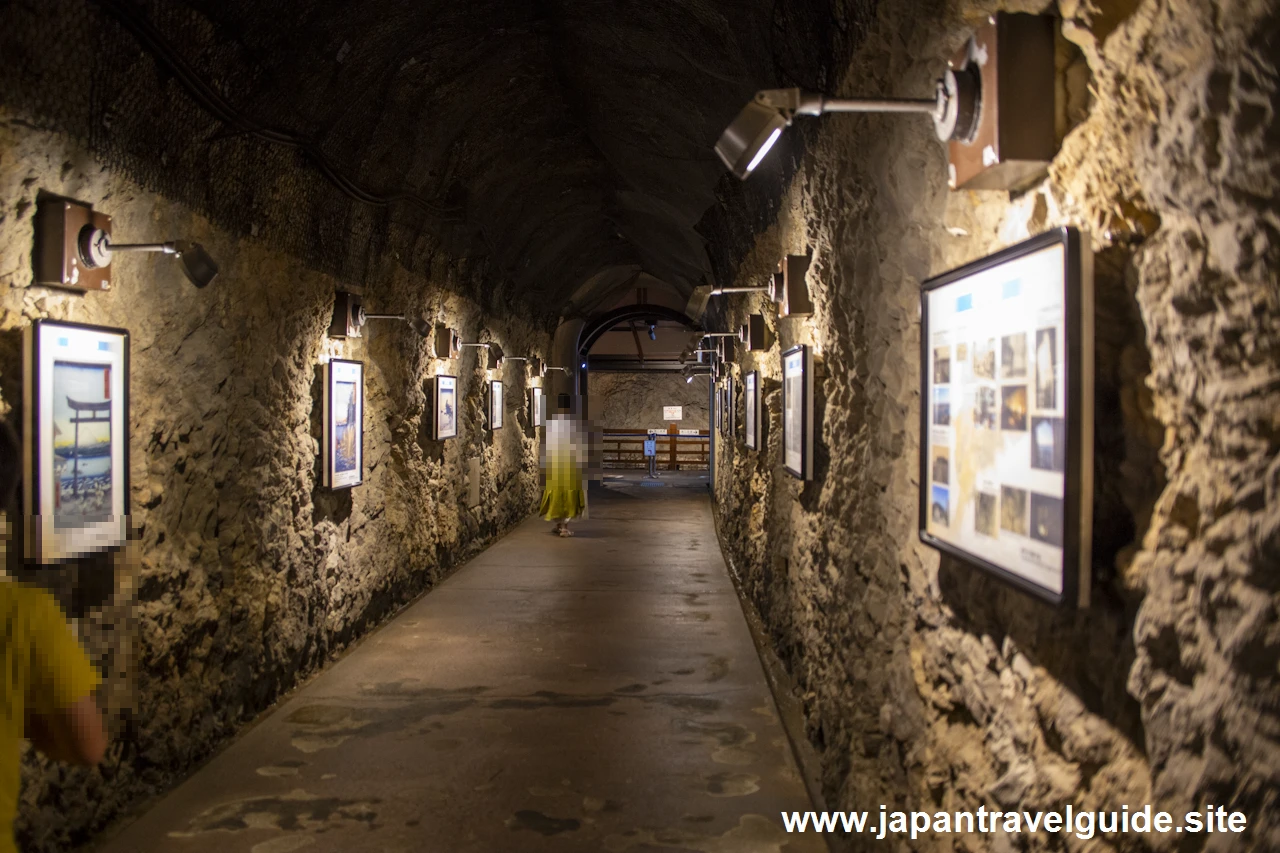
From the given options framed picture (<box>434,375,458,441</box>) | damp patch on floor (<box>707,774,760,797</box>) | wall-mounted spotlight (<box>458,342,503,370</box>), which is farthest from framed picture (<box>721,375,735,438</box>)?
damp patch on floor (<box>707,774,760,797</box>)

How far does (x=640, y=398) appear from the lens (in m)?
26.1

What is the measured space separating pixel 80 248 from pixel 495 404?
8.07 meters

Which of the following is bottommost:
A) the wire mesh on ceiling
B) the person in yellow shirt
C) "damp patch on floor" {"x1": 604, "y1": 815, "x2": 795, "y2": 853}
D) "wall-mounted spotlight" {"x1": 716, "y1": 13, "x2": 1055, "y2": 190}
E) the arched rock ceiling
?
"damp patch on floor" {"x1": 604, "y1": 815, "x2": 795, "y2": 853}

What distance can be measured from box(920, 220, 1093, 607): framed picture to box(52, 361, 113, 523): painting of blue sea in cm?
282

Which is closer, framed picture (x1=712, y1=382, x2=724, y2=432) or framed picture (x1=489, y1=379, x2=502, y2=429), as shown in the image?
framed picture (x1=489, y1=379, x2=502, y2=429)

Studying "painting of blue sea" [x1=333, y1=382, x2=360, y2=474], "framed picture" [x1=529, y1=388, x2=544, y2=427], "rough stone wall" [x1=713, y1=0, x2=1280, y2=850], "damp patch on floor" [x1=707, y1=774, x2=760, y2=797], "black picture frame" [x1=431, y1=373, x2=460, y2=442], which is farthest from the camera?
"framed picture" [x1=529, y1=388, x2=544, y2=427]

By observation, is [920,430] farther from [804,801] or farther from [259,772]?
[259,772]

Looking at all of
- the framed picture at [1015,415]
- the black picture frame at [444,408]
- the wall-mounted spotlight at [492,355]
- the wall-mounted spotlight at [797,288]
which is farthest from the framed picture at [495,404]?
the framed picture at [1015,415]

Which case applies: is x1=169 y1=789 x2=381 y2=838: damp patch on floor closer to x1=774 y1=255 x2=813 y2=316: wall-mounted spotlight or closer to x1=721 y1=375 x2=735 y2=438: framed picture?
x1=774 y1=255 x2=813 y2=316: wall-mounted spotlight

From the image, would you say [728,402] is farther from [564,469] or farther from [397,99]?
[397,99]

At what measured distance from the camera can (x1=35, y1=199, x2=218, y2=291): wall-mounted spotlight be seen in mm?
3240

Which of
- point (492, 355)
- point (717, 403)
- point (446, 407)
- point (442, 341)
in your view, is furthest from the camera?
point (717, 403)

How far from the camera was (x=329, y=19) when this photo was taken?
472cm

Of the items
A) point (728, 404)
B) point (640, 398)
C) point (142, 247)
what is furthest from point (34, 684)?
point (640, 398)
